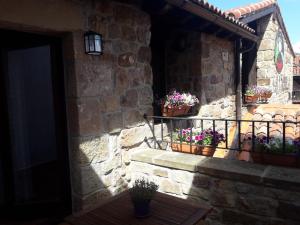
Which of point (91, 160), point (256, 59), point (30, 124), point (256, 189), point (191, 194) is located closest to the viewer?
point (256, 189)

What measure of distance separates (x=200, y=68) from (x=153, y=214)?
2770mm

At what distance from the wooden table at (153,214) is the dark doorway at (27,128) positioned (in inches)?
30.3

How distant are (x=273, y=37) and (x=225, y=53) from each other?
8.21 ft

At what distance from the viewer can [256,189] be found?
2.49 m

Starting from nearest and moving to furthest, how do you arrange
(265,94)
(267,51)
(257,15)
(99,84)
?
(99,84) → (257,15) → (265,94) → (267,51)

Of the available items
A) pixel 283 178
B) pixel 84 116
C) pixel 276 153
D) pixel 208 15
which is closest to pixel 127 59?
pixel 84 116

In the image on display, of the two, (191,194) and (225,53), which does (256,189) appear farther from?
(225,53)

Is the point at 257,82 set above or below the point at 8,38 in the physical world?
below

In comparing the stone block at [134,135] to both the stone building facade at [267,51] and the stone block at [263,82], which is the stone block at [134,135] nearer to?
the stone building facade at [267,51]

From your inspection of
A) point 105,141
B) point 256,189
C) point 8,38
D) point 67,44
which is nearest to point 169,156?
point 105,141

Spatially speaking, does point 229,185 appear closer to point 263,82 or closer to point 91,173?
point 91,173

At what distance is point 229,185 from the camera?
104 inches

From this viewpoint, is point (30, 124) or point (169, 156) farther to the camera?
point (30, 124)

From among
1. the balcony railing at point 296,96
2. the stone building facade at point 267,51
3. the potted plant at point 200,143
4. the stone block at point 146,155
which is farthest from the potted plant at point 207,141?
the balcony railing at point 296,96
